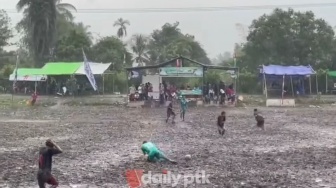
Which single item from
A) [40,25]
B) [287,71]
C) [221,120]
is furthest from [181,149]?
[40,25]

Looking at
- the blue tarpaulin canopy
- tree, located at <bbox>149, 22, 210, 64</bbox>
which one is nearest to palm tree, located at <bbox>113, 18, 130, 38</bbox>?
tree, located at <bbox>149, 22, 210, 64</bbox>

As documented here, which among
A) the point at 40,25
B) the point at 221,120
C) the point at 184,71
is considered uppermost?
the point at 40,25

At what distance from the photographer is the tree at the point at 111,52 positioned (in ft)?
224

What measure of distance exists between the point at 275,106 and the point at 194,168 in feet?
92.2

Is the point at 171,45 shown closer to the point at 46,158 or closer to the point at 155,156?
the point at 155,156

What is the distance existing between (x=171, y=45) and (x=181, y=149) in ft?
184

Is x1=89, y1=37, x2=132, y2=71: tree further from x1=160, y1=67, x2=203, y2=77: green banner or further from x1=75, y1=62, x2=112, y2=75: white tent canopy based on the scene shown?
x1=160, y1=67, x2=203, y2=77: green banner

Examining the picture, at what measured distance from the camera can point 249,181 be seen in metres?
12.2

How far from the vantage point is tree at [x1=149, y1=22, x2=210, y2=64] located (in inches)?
2726

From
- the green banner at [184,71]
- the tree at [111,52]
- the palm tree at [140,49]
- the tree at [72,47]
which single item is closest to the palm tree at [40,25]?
the tree at [72,47]

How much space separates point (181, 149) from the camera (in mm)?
17609

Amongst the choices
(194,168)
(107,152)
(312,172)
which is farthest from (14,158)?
(312,172)

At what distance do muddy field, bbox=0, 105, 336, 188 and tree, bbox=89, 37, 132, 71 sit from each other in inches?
1516

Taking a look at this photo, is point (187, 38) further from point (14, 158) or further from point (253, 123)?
point (14, 158)
